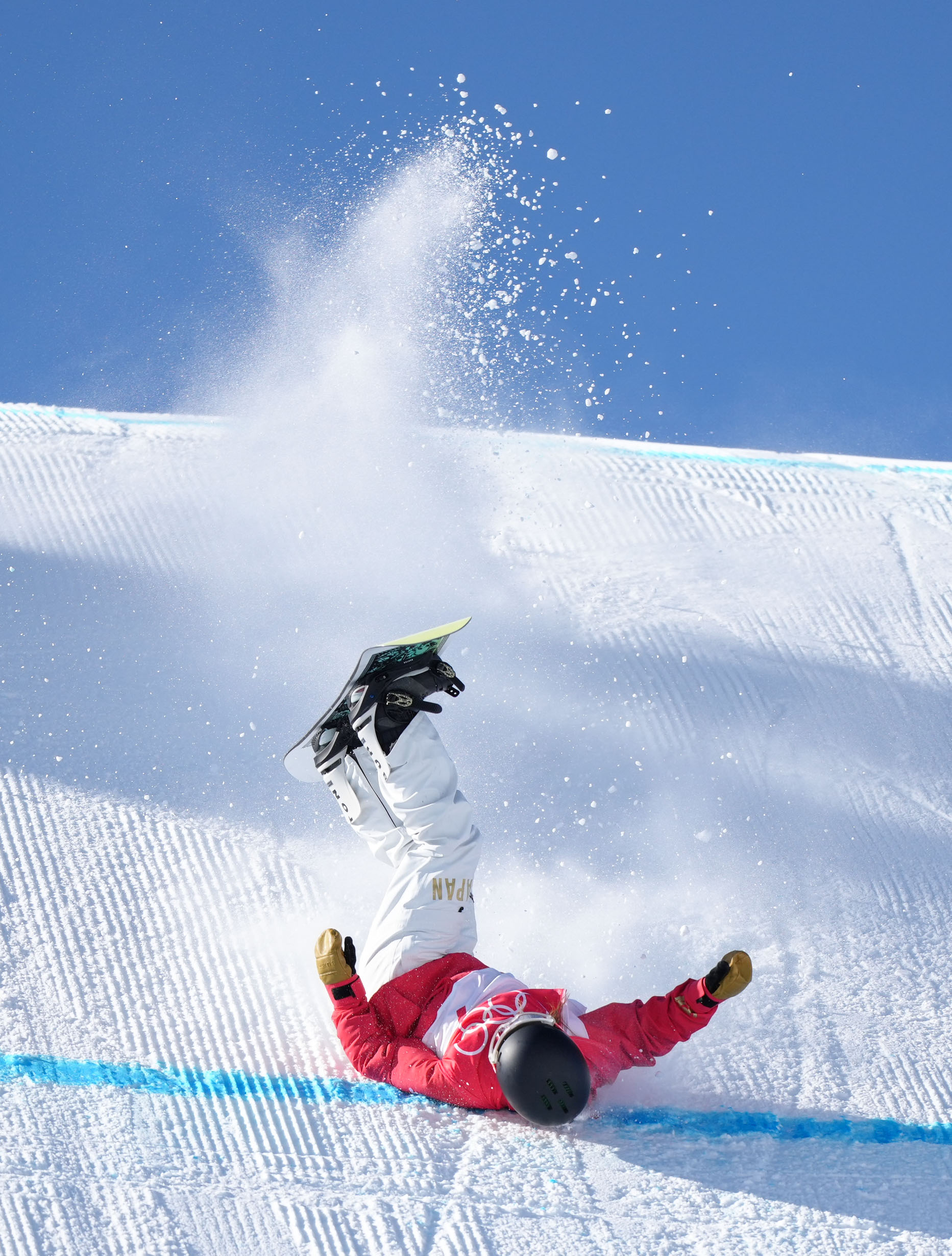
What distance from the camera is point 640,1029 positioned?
5.82ft

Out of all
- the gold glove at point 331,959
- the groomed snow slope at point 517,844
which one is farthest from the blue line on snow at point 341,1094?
the gold glove at point 331,959

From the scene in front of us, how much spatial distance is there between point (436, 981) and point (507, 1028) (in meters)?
0.26

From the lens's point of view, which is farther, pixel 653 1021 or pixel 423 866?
pixel 423 866

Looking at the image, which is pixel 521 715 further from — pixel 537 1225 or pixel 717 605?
pixel 537 1225

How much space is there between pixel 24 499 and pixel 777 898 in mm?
2241

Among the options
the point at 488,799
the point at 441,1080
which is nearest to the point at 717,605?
the point at 488,799

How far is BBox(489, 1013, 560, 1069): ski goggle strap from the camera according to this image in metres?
1.64

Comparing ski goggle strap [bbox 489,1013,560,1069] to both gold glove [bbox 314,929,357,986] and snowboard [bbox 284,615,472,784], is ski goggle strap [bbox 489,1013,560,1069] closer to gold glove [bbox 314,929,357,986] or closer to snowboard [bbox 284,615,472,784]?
gold glove [bbox 314,929,357,986]

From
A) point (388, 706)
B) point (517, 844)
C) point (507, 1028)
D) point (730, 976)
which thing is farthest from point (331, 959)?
point (517, 844)

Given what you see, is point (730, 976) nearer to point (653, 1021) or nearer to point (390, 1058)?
point (653, 1021)

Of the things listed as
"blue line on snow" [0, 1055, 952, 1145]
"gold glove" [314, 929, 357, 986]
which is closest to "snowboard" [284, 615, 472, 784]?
"gold glove" [314, 929, 357, 986]

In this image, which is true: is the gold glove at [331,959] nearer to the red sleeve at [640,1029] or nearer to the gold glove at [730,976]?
the red sleeve at [640,1029]

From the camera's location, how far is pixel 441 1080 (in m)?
1.73

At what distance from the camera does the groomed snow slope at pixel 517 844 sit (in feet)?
5.30
